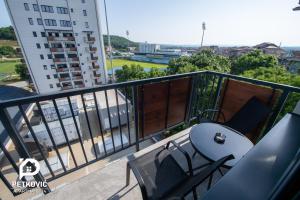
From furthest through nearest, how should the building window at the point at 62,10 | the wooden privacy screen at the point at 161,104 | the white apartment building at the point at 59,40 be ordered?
the building window at the point at 62,10 < the white apartment building at the point at 59,40 < the wooden privacy screen at the point at 161,104

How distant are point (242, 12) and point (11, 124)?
626cm

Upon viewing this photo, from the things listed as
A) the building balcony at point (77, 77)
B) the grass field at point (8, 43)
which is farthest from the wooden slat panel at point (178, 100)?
the grass field at point (8, 43)

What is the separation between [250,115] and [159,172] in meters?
1.82

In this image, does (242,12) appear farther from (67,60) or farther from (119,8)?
(67,60)

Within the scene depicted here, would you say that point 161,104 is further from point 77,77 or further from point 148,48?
point 148,48

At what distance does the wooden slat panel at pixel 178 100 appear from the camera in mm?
2330

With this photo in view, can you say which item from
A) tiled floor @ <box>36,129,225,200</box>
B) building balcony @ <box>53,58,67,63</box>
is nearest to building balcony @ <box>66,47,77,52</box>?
building balcony @ <box>53,58,67,63</box>

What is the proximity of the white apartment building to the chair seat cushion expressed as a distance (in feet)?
73.7

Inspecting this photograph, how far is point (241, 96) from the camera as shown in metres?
2.44

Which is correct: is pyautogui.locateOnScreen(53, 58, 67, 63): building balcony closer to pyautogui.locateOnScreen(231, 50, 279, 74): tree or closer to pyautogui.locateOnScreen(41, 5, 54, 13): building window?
pyautogui.locateOnScreen(41, 5, 54, 13): building window

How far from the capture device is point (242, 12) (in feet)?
14.4

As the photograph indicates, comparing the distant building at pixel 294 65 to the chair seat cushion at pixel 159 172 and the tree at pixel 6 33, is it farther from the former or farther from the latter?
the tree at pixel 6 33

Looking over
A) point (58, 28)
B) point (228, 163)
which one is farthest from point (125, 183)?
point (58, 28)

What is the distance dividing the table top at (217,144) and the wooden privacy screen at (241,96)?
2.51ft
